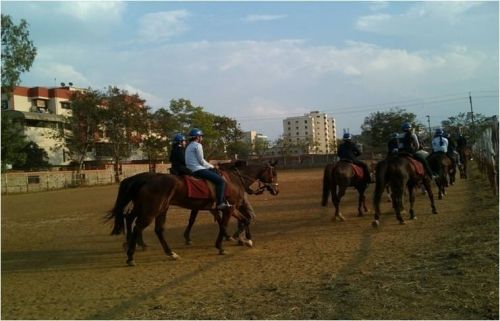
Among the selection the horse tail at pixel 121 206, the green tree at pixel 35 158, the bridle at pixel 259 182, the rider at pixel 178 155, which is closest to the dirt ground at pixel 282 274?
the horse tail at pixel 121 206

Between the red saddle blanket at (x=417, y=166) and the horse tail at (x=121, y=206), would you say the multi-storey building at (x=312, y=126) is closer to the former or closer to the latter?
the red saddle blanket at (x=417, y=166)

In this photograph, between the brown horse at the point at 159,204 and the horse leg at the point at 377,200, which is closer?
the brown horse at the point at 159,204

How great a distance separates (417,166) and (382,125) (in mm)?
60512

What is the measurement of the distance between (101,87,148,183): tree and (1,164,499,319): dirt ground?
45583 mm

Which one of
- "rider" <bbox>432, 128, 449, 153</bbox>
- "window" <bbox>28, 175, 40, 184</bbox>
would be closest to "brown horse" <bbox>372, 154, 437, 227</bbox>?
"rider" <bbox>432, 128, 449, 153</bbox>

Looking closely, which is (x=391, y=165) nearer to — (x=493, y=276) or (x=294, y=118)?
(x=493, y=276)

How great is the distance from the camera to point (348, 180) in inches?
Result: 501

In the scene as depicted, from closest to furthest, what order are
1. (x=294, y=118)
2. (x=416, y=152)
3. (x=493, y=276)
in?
(x=493, y=276) < (x=416, y=152) < (x=294, y=118)

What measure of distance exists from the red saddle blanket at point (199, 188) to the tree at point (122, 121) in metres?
49.5

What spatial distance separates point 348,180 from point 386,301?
7.54 m

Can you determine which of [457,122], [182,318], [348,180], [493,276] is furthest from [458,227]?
[457,122]

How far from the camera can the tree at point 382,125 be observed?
69.4 meters

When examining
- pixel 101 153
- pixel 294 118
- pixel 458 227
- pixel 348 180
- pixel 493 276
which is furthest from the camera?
pixel 294 118

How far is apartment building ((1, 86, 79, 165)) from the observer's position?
6250cm
